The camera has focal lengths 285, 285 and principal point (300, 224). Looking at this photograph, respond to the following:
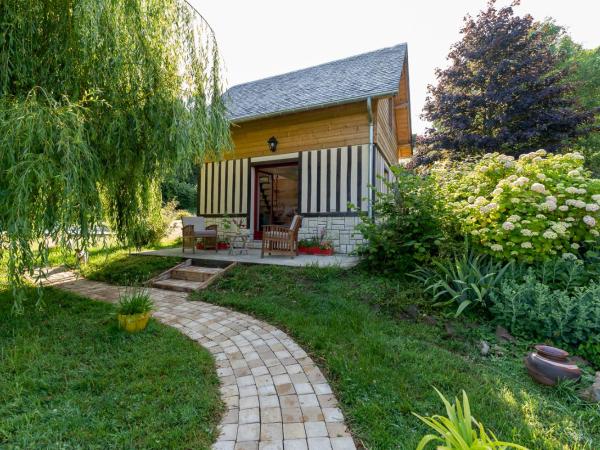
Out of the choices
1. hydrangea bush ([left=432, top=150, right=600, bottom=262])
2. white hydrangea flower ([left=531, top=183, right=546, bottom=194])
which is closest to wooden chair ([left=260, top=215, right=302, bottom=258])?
hydrangea bush ([left=432, top=150, right=600, bottom=262])

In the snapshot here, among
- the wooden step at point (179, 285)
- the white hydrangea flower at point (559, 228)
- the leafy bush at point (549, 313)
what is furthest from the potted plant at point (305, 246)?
the white hydrangea flower at point (559, 228)

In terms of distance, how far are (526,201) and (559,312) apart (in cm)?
149

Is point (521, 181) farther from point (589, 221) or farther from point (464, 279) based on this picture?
point (464, 279)

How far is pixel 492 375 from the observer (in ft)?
6.91

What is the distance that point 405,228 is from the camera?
166 inches

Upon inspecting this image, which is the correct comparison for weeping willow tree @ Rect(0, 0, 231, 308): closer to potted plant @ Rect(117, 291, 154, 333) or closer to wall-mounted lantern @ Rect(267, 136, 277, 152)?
potted plant @ Rect(117, 291, 154, 333)

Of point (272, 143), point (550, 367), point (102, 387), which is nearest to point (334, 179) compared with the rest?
point (272, 143)

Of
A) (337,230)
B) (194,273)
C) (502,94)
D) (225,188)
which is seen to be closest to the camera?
(194,273)

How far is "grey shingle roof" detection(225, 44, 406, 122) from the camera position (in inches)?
231

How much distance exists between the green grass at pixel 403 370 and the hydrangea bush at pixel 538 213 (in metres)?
1.15

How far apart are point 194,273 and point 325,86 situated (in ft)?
17.0

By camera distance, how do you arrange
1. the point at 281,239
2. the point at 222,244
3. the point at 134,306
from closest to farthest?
the point at 134,306 < the point at 281,239 < the point at 222,244

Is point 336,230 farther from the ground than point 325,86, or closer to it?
closer to it

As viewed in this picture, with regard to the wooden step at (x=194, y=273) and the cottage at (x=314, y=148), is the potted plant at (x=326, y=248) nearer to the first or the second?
the cottage at (x=314, y=148)
